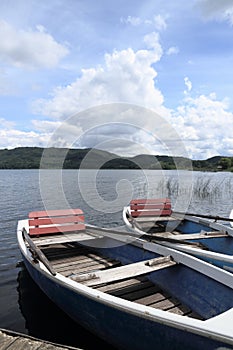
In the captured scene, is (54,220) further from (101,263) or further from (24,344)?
(24,344)

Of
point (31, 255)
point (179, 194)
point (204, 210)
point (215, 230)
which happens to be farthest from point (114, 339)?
point (179, 194)

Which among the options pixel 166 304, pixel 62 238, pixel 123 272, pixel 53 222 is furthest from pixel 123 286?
pixel 53 222

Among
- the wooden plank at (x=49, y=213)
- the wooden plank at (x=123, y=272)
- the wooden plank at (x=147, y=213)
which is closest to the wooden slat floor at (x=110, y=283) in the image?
the wooden plank at (x=123, y=272)

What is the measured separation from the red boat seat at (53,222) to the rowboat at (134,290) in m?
0.03

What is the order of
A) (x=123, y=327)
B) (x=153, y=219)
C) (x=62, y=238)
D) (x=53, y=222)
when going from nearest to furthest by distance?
(x=123, y=327)
(x=62, y=238)
(x=53, y=222)
(x=153, y=219)

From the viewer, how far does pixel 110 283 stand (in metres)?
5.38

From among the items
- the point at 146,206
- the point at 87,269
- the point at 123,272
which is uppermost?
the point at 146,206

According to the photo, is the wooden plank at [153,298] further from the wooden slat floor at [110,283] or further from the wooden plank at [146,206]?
the wooden plank at [146,206]

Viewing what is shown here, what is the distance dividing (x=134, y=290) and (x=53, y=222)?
3.27m

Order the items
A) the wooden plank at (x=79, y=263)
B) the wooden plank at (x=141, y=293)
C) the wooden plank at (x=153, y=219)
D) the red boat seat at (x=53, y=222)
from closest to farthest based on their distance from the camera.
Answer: the wooden plank at (x=141, y=293)
the wooden plank at (x=79, y=263)
the red boat seat at (x=53, y=222)
the wooden plank at (x=153, y=219)

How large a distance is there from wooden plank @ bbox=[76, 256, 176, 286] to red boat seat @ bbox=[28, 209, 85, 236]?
3108 mm

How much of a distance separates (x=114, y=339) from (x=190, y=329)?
1.39m

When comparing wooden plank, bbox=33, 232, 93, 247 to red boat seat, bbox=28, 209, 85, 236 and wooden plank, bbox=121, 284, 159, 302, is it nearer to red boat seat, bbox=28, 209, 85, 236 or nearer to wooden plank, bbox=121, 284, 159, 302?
red boat seat, bbox=28, 209, 85, 236

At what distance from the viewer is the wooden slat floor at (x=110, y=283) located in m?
4.86
